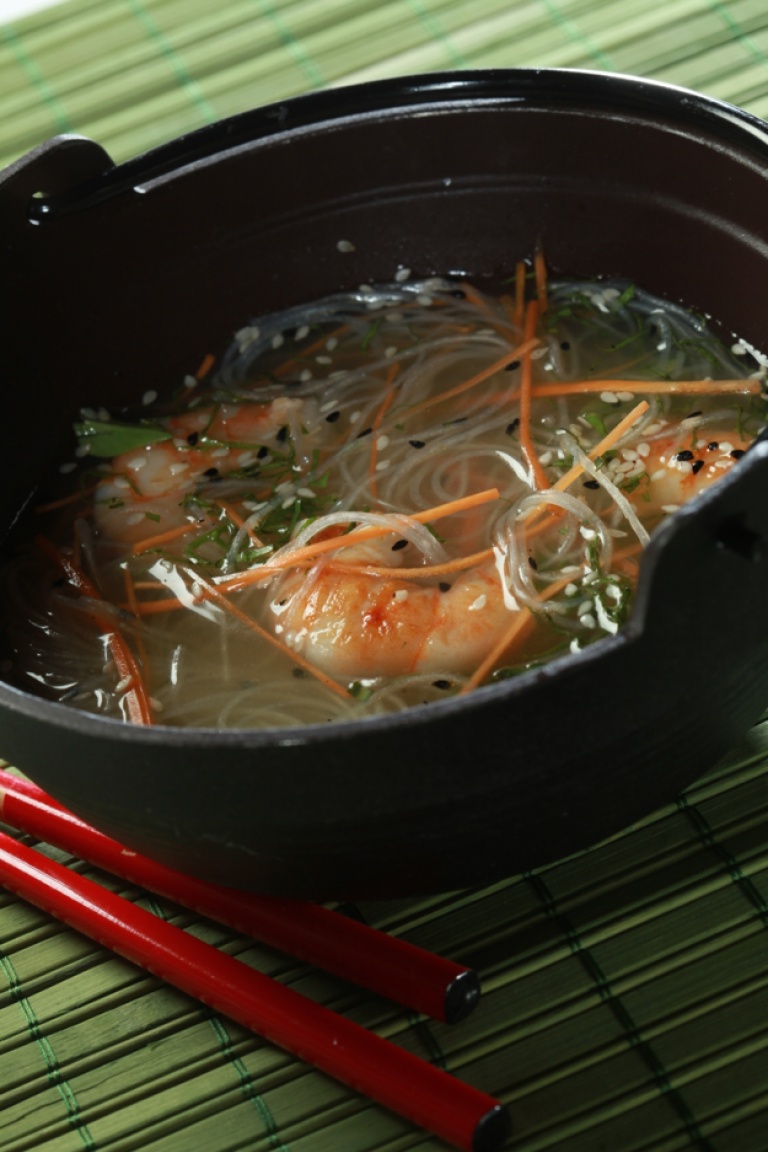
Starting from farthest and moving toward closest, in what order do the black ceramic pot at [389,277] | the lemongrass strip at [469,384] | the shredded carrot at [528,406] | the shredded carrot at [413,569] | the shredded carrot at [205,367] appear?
the shredded carrot at [205,367], the lemongrass strip at [469,384], the shredded carrot at [528,406], the shredded carrot at [413,569], the black ceramic pot at [389,277]

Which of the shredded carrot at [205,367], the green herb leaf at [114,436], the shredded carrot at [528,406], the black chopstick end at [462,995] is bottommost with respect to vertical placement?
the black chopstick end at [462,995]

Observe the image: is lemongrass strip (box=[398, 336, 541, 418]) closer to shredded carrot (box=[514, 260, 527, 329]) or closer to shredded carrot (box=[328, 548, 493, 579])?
shredded carrot (box=[514, 260, 527, 329])

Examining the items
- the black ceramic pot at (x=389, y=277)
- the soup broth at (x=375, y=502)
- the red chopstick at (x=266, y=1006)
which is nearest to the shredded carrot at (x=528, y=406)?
the soup broth at (x=375, y=502)

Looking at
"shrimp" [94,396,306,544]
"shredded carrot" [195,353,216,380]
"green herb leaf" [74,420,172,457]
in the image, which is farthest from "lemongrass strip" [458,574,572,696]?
"shredded carrot" [195,353,216,380]

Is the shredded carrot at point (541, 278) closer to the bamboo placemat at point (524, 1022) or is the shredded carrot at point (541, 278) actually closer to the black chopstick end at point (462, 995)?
the bamboo placemat at point (524, 1022)

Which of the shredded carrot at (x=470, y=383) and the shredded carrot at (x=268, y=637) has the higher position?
the shredded carrot at (x=470, y=383)

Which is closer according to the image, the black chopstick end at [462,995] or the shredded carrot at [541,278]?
the black chopstick end at [462,995]

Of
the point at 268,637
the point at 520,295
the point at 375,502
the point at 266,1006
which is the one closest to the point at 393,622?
the point at 268,637

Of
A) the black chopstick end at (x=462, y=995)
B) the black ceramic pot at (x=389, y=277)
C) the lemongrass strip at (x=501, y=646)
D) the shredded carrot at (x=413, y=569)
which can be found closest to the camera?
the black ceramic pot at (x=389, y=277)
